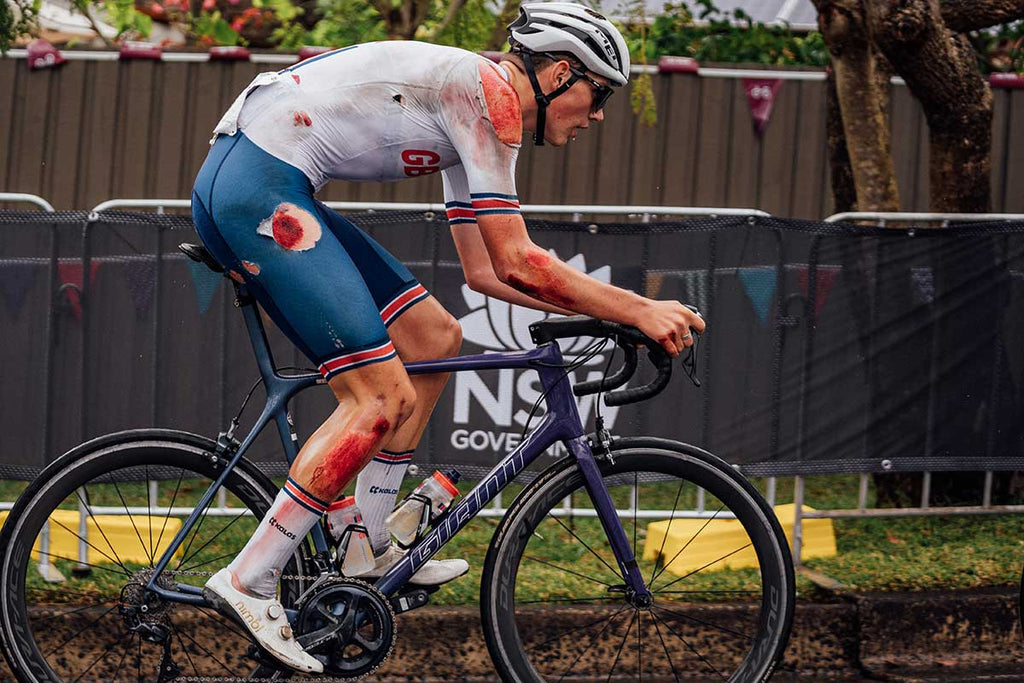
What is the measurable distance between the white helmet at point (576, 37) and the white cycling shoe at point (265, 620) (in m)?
1.74

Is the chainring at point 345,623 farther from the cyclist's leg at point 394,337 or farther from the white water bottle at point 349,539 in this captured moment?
the cyclist's leg at point 394,337

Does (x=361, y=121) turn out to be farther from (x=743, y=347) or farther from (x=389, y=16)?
(x=389, y=16)

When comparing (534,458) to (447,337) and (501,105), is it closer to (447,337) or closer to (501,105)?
(447,337)

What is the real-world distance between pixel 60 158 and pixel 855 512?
851 centimetres

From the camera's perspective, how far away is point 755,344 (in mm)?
5672

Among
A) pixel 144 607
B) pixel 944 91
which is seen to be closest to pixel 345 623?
pixel 144 607

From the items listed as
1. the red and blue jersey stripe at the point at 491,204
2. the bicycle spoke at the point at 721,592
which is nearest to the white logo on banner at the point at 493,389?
the bicycle spoke at the point at 721,592

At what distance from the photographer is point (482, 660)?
484 centimetres

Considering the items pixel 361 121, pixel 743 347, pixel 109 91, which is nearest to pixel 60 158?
pixel 109 91

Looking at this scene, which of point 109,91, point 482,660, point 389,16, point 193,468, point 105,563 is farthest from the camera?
point 109,91

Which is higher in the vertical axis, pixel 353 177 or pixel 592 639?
pixel 353 177

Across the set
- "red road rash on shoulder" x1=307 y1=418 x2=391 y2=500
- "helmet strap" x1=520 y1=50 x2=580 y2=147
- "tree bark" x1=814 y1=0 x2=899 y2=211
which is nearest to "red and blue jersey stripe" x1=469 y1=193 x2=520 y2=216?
"helmet strap" x1=520 y1=50 x2=580 y2=147

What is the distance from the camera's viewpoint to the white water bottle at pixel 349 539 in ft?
12.2

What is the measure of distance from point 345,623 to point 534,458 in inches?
28.7
